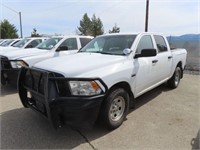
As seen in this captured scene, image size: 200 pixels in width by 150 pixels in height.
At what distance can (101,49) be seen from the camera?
182 inches

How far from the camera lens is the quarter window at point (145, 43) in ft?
14.4

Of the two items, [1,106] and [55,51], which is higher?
[55,51]

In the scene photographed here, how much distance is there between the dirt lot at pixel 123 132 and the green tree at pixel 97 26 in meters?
29.9

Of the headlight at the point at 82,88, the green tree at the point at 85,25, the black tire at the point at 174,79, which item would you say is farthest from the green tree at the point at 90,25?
the headlight at the point at 82,88

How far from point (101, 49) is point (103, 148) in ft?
7.47

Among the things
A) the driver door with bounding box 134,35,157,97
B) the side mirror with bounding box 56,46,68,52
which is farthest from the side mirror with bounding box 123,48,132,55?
the side mirror with bounding box 56,46,68,52

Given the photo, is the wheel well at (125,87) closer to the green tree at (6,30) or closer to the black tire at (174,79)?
the black tire at (174,79)

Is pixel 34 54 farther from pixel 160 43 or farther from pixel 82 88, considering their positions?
pixel 82 88

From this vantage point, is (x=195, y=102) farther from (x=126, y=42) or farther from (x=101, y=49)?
(x=101, y=49)

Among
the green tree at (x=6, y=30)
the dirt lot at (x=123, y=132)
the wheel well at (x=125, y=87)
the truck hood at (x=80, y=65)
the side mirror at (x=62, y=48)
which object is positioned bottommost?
the dirt lot at (x=123, y=132)

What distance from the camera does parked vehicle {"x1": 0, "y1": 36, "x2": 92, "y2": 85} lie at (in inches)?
236

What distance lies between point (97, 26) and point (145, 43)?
31700 mm

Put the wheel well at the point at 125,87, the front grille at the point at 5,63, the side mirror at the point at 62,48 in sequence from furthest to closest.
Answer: the side mirror at the point at 62,48, the front grille at the point at 5,63, the wheel well at the point at 125,87

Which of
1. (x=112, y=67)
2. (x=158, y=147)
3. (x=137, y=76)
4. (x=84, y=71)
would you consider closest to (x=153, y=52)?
(x=137, y=76)
